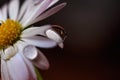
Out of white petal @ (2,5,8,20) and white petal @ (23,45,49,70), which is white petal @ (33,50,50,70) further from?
white petal @ (2,5,8,20)

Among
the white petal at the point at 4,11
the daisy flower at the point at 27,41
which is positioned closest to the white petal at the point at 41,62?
the daisy flower at the point at 27,41

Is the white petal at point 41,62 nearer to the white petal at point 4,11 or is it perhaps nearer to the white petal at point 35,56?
the white petal at point 35,56

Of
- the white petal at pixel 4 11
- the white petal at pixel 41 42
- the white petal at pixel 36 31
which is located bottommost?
the white petal at pixel 41 42

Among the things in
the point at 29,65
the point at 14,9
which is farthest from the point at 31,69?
the point at 14,9

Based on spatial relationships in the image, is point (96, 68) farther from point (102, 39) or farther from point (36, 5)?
point (36, 5)

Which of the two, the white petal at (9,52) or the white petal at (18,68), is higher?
the white petal at (9,52)
